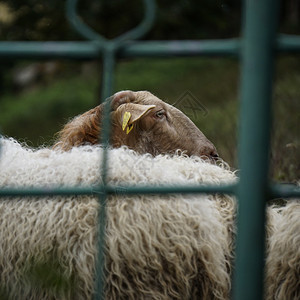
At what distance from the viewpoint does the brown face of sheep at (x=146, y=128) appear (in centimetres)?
455

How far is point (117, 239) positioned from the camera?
268 centimetres

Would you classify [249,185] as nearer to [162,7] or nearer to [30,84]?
[162,7]

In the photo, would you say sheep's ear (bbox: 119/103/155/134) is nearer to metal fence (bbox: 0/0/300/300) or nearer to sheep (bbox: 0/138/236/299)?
sheep (bbox: 0/138/236/299)

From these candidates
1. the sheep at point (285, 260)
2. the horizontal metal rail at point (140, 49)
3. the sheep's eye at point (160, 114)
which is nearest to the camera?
the horizontal metal rail at point (140, 49)

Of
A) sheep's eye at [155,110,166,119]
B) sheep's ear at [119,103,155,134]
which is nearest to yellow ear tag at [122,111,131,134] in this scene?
sheep's ear at [119,103,155,134]

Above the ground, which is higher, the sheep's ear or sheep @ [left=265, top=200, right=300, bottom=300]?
the sheep's ear

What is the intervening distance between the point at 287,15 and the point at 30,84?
7015 millimetres

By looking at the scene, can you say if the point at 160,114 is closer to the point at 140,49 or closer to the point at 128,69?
the point at 140,49

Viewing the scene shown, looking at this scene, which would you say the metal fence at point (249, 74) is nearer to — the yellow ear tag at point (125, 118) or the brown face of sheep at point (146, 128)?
the yellow ear tag at point (125, 118)

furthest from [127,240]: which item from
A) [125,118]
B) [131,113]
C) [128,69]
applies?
[128,69]

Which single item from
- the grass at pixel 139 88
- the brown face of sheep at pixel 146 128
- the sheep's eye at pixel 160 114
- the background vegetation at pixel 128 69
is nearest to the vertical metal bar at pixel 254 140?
the brown face of sheep at pixel 146 128

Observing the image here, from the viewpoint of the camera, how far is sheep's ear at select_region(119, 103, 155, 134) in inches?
174

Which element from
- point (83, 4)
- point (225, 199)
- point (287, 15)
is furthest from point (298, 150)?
point (287, 15)

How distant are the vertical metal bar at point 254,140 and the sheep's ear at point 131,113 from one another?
289 centimetres
